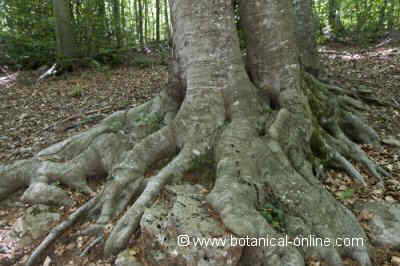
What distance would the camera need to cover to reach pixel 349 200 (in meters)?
3.62

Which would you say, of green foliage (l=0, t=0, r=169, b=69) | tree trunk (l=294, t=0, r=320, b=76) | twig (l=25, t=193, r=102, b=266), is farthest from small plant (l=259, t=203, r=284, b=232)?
green foliage (l=0, t=0, r=169, b=69)

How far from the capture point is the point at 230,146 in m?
3.31

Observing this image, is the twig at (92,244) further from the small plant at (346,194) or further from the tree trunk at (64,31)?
the tree trunk at (64,31)

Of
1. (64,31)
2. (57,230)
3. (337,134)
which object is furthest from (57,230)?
(64,31)

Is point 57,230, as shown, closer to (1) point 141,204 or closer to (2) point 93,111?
(1) point 141,204

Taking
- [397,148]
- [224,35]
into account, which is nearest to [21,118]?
[224,35]

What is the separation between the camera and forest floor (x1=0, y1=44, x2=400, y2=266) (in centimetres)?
313

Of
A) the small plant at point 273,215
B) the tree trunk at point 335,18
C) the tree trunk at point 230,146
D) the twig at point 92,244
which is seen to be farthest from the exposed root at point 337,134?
the tree trunk at point 335,18

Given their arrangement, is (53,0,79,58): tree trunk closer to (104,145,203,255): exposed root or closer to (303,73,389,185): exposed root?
(303,73,389,185): exposed root

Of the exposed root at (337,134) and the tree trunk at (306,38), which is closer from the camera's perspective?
the exposed root at (337,134)

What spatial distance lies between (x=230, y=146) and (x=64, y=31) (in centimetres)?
1002

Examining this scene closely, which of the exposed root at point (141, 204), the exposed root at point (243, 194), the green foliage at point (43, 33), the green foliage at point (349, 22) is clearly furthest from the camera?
the green foliage at point (349, 22)

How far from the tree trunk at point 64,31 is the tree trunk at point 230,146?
7909 mm

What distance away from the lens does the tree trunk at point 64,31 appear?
10.6 meters
